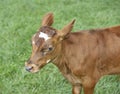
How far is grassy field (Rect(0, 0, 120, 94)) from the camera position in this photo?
5.12 m

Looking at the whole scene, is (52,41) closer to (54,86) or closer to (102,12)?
(54,86)

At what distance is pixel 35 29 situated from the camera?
23.3 ft

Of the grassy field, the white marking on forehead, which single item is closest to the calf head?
the white marking on forehead

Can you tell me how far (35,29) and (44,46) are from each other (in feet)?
11.6

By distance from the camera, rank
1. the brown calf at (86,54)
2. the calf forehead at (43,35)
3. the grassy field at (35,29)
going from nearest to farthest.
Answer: the calf forehead at (43,35)
the brown calf at (86,54)
the grassy field at (35,29)

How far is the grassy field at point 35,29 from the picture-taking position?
512 centimetres

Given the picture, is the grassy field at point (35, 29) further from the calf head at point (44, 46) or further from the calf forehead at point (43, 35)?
the calf forehead at point (43, 35)

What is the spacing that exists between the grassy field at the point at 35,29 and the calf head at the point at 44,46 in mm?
1397

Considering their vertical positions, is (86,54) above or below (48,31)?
below

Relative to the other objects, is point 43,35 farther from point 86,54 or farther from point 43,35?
point 86,54

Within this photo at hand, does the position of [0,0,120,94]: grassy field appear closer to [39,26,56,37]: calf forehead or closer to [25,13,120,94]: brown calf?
[25,13,120,94]: brown calf

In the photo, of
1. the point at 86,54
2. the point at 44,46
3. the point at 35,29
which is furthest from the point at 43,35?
the point at 35,29

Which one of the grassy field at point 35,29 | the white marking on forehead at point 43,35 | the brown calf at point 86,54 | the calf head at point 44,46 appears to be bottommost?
the grassy field at point 35,29

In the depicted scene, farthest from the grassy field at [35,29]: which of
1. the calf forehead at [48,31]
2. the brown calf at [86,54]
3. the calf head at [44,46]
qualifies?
the calf forehead at [48,31]
